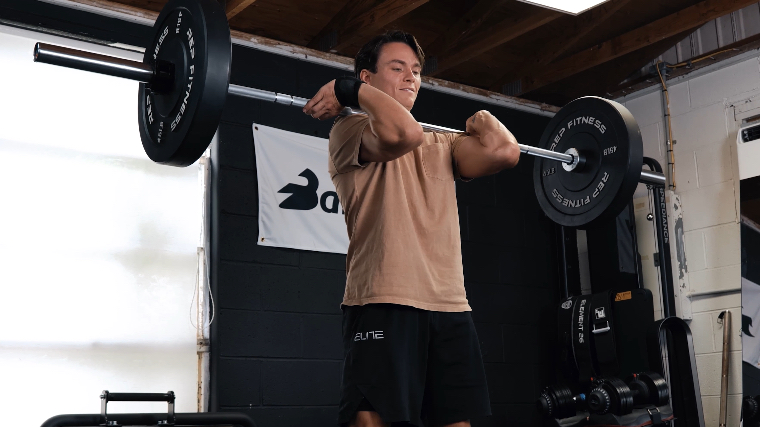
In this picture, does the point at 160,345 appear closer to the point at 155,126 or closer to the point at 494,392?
the point at 155,126

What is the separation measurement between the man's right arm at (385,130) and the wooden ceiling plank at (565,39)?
106 inches

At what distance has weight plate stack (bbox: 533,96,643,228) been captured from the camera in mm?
2670

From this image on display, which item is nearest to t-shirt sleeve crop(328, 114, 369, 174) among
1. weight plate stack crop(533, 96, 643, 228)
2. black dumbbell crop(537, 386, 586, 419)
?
weight plate stack crop(533, 96, 643, 228)

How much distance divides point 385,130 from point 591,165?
1.27 meters

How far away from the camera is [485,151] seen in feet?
6.93

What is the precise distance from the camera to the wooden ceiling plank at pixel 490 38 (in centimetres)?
405

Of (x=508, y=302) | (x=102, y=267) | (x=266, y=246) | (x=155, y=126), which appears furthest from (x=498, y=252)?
(x=155, y=126)

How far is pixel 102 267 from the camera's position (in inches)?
137

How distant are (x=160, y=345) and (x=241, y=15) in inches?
66.9

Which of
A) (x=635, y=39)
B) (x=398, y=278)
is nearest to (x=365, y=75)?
(x=398, y=278)

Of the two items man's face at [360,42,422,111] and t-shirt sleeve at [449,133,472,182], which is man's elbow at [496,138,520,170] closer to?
t-shirt sleeve at [449,133,472,182]

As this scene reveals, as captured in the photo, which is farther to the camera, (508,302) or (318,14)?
(508,302)

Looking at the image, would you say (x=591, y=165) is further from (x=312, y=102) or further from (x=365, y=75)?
(x=312, y=102)

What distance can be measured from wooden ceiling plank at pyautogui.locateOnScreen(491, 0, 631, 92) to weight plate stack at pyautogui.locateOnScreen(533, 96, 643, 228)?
1492 mm
